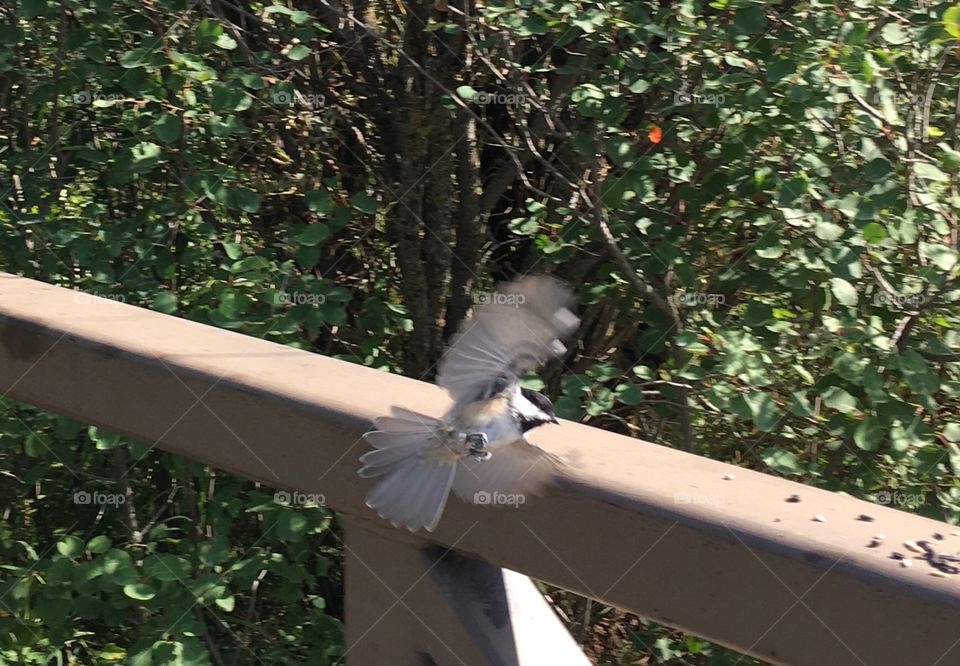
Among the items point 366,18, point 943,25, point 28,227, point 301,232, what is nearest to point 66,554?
point 301,232

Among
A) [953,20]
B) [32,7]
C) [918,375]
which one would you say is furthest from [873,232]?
[32,7]

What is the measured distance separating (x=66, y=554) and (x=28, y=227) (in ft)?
4.57

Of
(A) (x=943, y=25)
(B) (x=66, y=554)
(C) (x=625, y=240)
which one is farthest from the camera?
(C) (x=625, y=240)

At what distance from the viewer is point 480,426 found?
153 cm

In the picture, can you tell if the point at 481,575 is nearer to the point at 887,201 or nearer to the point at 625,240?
the point at 887,201

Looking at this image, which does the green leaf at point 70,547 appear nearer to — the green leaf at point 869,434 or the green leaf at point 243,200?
the green leaf at point 243,200

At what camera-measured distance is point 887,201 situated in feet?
8.40

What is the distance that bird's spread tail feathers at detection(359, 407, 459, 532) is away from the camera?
4.20 feet

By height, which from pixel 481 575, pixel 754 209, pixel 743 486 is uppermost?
pixel 743 486

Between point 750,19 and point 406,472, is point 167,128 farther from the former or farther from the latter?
point 406,472

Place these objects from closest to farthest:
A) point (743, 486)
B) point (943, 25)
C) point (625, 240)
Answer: point (743, 486) < point (943, 25) < point (625, 240)

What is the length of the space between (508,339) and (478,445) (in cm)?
25

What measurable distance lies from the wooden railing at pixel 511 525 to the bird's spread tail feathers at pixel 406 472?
0.02 m

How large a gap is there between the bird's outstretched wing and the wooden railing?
Result: 0.10 m
